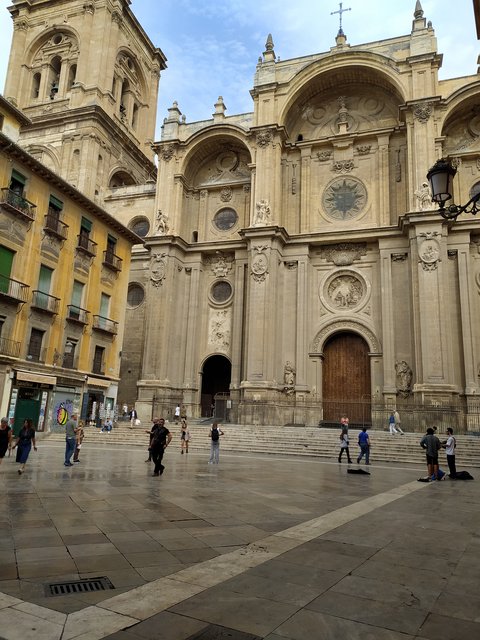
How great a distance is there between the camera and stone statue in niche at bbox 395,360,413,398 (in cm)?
2662

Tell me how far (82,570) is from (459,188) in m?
30.6

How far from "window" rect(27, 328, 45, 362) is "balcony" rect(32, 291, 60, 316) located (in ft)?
3.44

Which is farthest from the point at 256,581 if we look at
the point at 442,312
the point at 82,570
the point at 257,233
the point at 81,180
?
the point at 81,180

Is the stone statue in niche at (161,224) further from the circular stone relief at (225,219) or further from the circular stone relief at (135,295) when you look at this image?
the circular stone relief at (135,295)

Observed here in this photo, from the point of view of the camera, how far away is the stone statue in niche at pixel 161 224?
32.9 m

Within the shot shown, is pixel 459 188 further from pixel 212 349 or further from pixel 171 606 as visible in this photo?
pixel 171 606

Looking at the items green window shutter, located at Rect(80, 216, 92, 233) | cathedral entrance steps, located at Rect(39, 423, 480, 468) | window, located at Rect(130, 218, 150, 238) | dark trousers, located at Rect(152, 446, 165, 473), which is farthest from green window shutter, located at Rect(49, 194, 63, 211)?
dark trousers, located at Rect(152, 446, 165, 473)

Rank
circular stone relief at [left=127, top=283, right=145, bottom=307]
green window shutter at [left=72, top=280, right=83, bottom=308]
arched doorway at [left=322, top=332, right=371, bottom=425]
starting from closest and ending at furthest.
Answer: green window shutter at [left=72, top=280, right=83, bottom=308] < arched doorway at [left=322, top=332, right=371, bottom=425] < circular stone relief at [left=127, top=283, right=145, bottom=307]

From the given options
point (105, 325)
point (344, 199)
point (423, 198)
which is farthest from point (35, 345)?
point (423, 198)

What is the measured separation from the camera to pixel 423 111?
28.6 m

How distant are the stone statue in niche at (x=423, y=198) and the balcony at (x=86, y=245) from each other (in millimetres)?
17963

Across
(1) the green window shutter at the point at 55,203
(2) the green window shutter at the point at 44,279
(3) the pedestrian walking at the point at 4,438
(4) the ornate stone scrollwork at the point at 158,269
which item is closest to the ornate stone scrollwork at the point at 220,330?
(4) the ornate stone scrollwork at the point at 158,269

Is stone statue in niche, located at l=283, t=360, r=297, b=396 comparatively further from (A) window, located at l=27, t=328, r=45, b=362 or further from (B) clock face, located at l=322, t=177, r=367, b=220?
(A) window, located at l=27, t=328, r=45, b=362

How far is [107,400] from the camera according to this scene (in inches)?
1093
